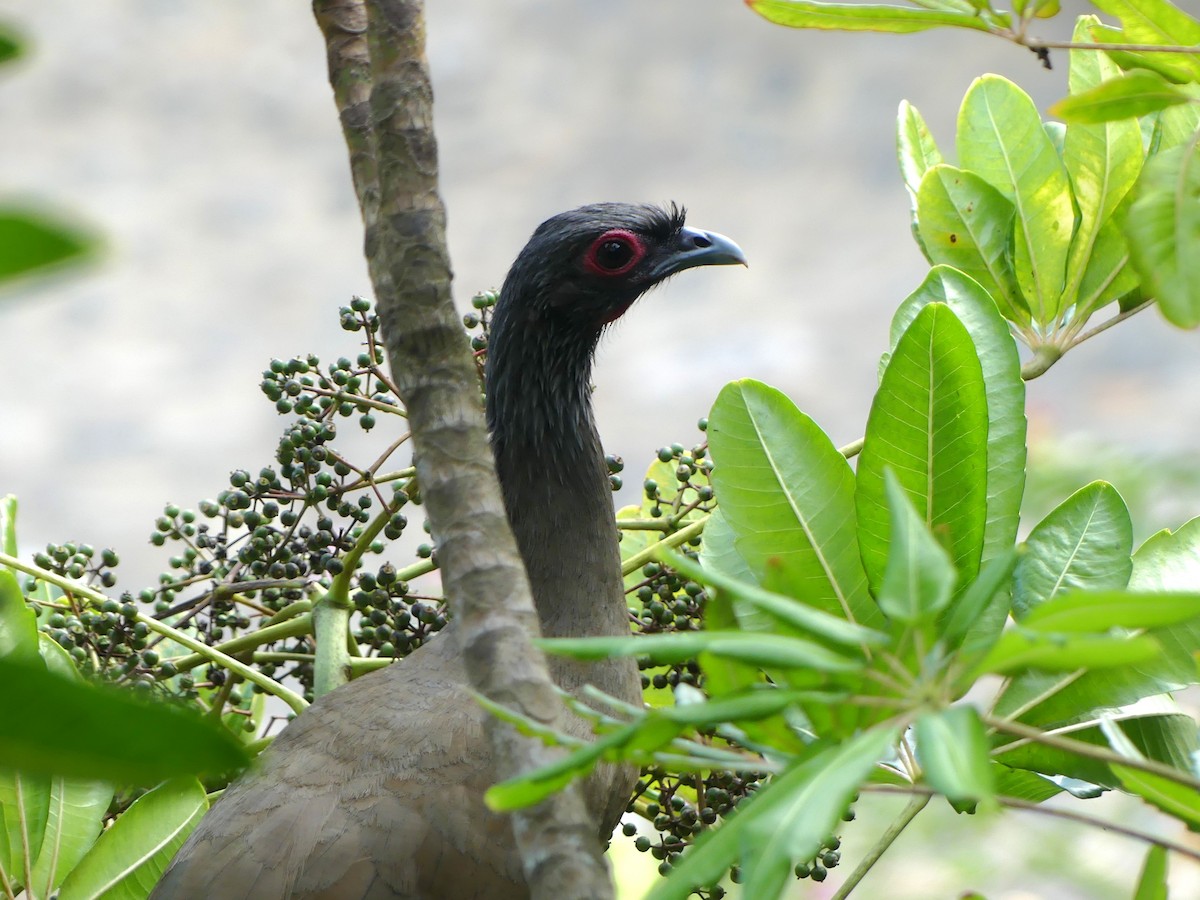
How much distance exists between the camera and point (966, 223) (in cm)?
123

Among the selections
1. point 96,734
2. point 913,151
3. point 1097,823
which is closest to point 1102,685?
point 1097,823

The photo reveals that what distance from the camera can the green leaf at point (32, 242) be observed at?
14.5 inches

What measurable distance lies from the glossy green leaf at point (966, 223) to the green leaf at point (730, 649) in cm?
73

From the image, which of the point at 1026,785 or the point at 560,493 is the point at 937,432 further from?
the point at 560,493

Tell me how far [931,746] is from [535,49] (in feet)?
24.4

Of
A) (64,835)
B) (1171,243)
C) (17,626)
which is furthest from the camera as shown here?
(64,835)

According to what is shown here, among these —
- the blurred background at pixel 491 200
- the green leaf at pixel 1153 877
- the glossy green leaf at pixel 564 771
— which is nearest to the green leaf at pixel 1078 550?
the green leaf at pixel 1153 877

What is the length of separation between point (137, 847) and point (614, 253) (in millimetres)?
949

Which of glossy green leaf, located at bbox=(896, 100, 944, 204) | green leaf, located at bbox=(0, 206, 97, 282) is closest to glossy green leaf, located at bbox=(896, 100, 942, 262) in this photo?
glossy green leaf, located at bbox=(896, 100, 944, 204)

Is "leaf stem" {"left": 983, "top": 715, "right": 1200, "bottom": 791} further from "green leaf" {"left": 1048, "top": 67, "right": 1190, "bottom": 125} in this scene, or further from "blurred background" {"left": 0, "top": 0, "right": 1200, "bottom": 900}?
"blurred background" {"left": 0, "top": 0, "right": 1200, "bottom": 900}

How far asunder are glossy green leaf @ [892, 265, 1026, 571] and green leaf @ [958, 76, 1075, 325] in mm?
258

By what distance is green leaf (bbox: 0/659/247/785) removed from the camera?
0.38 metres

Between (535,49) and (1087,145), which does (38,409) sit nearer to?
(535,49)

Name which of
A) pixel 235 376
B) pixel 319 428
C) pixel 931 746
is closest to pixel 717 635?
pixel 931 746
